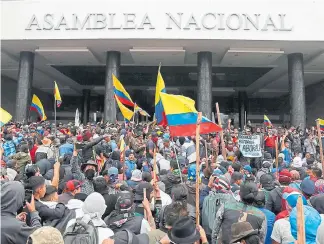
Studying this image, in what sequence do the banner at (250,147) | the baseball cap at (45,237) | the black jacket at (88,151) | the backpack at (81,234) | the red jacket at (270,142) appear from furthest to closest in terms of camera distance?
the red jacket at (270,142)
the banner at (250,147)
the black jacket at (88,151)
the backpack at (81,234)
the baseball cap at (45,237)

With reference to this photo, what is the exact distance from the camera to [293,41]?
754 inches

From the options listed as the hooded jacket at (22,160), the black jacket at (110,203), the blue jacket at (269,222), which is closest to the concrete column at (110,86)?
the hooded jacket at (22,160)

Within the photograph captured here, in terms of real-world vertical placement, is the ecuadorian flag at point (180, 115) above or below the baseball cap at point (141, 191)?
above

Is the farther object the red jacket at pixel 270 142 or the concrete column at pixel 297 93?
the concrete column at pixel 297 93

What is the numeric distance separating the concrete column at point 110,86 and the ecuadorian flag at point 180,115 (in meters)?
14.0

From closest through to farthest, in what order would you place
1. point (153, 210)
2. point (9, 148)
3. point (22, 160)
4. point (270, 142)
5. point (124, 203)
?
point (124, 203) < point (153, 210) < point (22, 160) < point (9, 148) < point (270, 142)

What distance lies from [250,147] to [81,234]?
21.4 ft

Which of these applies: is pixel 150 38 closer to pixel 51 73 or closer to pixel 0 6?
pixel 0 6

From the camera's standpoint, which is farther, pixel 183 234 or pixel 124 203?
pixel 124 203

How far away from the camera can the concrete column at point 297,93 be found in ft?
68.0

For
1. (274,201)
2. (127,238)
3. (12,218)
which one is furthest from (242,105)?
(12,218)

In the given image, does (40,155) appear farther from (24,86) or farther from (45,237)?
(24,86)

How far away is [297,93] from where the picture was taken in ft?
68.8

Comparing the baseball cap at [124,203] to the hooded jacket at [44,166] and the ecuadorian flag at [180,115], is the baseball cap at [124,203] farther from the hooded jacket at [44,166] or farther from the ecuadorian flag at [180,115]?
the hooded jacket at [44,166]
